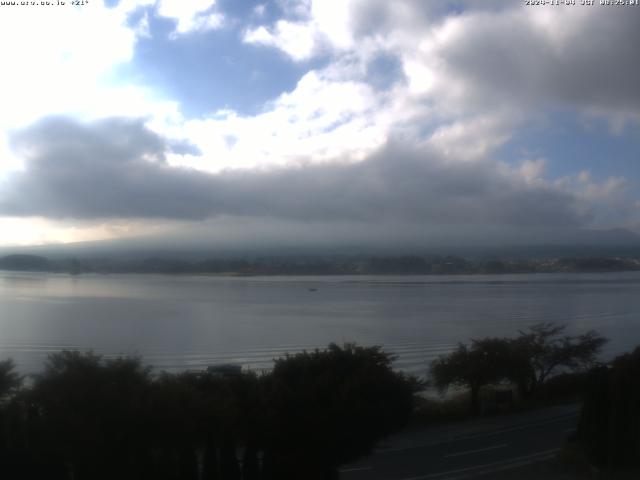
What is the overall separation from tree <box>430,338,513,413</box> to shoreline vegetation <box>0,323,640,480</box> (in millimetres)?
6354

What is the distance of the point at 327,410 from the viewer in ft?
27.5

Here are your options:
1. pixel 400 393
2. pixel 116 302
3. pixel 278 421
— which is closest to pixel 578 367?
pixel 400 393

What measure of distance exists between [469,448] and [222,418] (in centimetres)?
462

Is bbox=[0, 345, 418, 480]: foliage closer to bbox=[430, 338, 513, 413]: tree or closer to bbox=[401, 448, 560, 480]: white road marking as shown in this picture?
bbox=[401, 448, 560, 480]: white road marking

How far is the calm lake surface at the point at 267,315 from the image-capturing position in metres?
21.2

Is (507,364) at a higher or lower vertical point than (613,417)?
lower

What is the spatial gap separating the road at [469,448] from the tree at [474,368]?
2.31m

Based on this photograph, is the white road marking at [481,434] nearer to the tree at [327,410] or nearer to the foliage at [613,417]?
the tree at [327,410]

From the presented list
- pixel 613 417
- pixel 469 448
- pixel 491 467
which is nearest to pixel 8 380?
pixel 491 467

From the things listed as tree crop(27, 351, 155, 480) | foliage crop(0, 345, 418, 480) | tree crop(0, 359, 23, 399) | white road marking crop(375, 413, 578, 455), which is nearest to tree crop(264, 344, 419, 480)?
foliage crop(0, 345, 418, 480)

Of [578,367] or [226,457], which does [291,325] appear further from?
[226,457]

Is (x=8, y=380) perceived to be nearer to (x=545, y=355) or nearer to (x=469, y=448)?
(x=469, y=448)

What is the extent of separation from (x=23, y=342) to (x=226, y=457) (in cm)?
1495

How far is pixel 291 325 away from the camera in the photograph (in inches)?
1098
